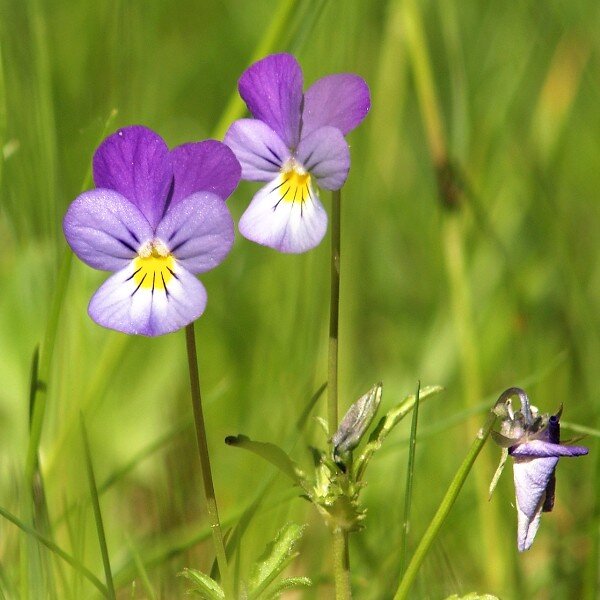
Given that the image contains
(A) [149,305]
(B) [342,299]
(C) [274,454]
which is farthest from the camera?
(B) [342,299]

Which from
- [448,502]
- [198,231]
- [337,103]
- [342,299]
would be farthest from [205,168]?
[342,299]

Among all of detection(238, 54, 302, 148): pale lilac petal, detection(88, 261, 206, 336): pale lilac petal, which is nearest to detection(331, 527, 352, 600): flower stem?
detection(88, 261, 206, 336): pale lilac petal

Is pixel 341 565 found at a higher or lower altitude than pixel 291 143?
lower

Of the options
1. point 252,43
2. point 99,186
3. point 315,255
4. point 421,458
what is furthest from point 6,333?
point 252,43

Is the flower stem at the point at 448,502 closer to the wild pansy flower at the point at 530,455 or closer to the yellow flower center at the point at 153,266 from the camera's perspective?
the wild pansy flower at the point at 530,455

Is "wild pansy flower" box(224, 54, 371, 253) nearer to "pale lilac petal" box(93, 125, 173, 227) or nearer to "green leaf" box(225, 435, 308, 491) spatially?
"pale lilac petal" box(93, 125, 173, 227)

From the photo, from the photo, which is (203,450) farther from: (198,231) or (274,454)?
(198,231)

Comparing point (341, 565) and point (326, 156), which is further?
point (341, 565)
